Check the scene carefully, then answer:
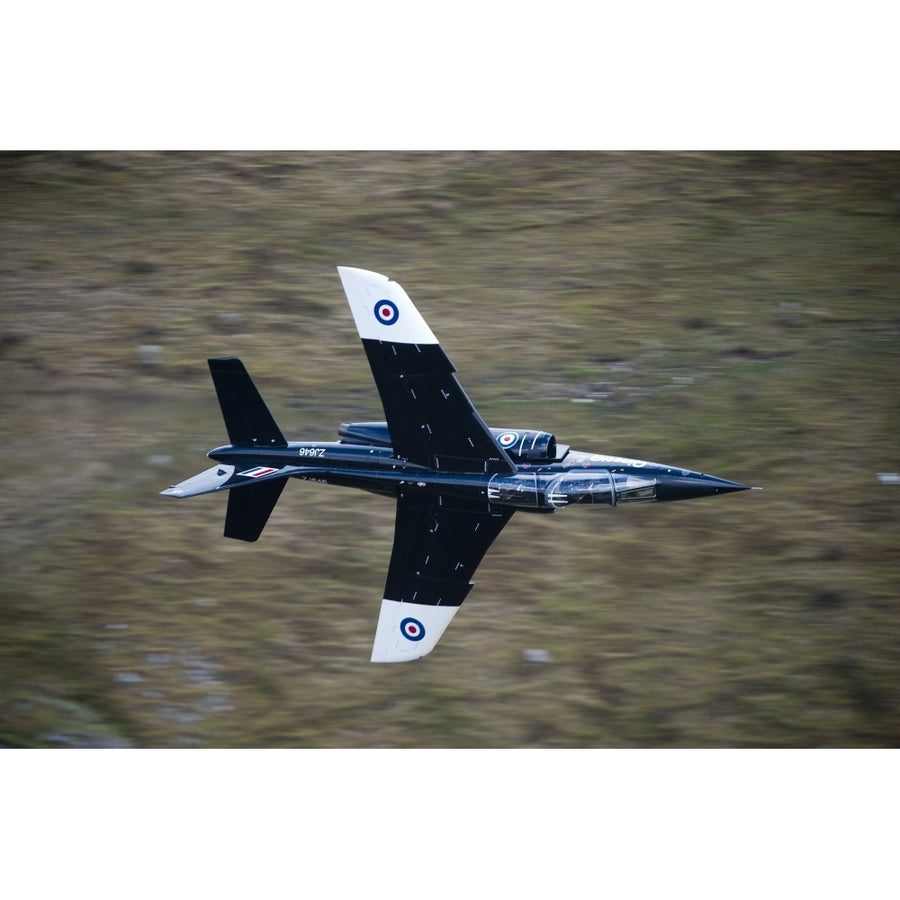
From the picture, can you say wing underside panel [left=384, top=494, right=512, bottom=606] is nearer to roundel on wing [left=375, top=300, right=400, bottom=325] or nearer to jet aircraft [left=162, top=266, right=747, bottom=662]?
jet aircraft [left=162, top=266, right=747, bottom=662]

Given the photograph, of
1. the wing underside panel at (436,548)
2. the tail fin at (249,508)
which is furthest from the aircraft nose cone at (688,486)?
the tail fin at (249,508)

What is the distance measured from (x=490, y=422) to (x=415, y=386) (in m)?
4.07

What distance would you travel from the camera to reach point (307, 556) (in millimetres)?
22859

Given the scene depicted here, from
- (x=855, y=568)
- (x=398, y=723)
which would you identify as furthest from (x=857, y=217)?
(x=398, y=723)

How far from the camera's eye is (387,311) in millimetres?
19766

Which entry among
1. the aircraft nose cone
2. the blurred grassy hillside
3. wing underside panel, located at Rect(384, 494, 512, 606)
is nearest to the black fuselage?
the aircraft nose cone

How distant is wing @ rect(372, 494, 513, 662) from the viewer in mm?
20812

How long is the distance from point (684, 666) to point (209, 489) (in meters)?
8.68

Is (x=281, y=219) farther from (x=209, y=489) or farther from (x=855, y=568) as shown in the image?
(x=855, y=568)

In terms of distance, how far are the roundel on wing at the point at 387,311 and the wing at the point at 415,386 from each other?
0.05 ft

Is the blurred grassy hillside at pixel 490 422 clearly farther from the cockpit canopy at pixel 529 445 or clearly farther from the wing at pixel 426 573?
the cockpit canopy at pixel 529 445

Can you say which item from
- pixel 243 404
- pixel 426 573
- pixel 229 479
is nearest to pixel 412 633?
pixel 426 573

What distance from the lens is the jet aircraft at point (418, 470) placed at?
64.8ft

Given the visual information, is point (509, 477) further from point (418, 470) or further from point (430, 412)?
A: point (430, 412)
